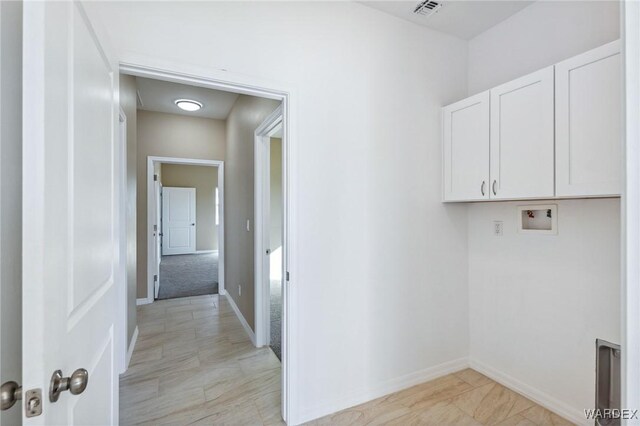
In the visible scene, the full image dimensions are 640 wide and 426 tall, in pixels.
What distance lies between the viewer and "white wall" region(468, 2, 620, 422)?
176 cm

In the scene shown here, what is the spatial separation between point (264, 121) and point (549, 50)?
2167mm

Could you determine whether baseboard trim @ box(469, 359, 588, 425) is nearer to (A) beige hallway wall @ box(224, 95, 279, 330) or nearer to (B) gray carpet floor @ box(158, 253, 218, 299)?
(A) beige hallway wall @ box(224, 95, 279, 330)

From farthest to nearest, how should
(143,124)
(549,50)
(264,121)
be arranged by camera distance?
1. (143,124)
2. (264,121)
3. (549,50)

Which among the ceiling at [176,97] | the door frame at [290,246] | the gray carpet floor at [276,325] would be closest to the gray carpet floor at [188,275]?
the gray carpet floor at [276,325]

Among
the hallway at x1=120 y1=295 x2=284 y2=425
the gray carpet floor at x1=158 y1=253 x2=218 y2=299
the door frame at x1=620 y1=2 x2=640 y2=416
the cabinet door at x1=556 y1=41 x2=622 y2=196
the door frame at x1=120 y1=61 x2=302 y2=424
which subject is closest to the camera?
the door frame at x1=620 y1=2 x2=640 y2=416

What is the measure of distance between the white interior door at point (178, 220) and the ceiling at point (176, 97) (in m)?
4.88

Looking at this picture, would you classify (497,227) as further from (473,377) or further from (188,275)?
(188,275)

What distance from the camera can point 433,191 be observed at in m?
2.39

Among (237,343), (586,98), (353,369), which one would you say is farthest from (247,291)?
(586,98)

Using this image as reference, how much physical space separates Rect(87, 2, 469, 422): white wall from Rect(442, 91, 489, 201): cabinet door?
87 mm

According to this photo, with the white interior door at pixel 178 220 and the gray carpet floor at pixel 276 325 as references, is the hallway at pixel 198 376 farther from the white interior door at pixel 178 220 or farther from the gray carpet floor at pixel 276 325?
the white interior door at pixel 178 220

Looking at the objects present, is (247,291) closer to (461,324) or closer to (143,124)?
(461,324)

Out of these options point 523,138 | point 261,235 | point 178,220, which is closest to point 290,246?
point 261,235

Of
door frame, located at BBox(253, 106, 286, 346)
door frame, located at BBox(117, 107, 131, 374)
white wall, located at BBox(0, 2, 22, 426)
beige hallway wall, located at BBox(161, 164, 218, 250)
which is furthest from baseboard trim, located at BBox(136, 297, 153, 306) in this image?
beige hallway wall, located at BBox(161, 164, 218, 250)
